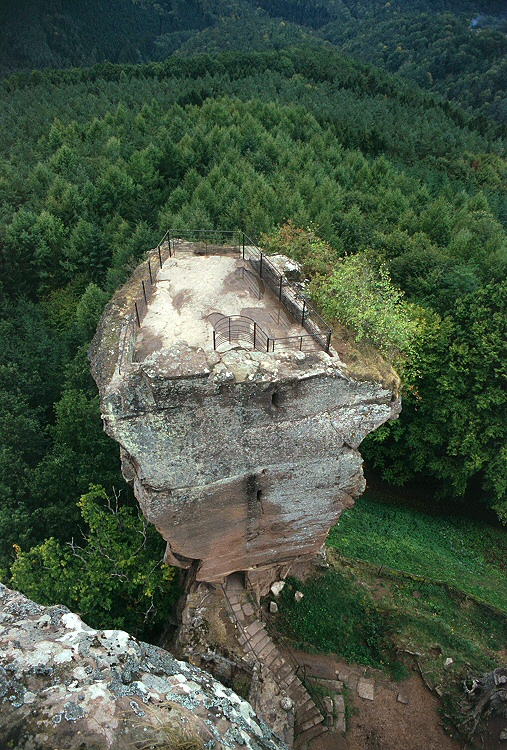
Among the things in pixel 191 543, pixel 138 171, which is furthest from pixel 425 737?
pixel 138 171

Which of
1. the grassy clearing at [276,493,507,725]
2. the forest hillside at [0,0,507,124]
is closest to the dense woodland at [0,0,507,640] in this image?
the grassy clearing at [276,493,507,725]

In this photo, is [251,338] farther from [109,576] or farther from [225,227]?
[225,227]

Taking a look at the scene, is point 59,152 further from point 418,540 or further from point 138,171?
point 418,540

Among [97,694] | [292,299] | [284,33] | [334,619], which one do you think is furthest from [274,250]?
[284,33]

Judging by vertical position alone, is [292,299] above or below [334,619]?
above

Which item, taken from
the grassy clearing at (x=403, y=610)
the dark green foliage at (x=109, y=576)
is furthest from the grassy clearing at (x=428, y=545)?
the dark green foliage at (x=109, y=576)

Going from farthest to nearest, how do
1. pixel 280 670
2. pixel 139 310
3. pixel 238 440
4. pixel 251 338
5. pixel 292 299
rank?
pixel 280 670 → pixel 292 299 → pixel 139 310 → pixel 251 338 → pixel 238 440

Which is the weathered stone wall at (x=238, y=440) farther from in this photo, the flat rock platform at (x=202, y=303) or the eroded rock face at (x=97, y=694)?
the eroded rock face at (x=97, y=694)
